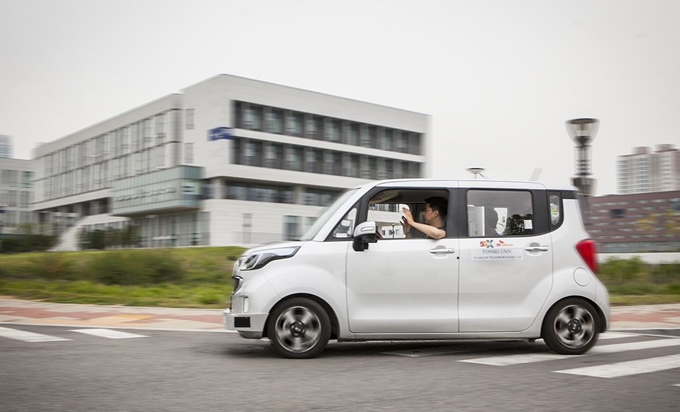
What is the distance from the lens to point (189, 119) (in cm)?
7525

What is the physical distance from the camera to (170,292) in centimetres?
2123

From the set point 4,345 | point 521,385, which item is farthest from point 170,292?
point 521,385

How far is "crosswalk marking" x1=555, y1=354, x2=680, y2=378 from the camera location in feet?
23.4

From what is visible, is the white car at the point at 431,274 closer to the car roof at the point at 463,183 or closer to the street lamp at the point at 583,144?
the car roof at the point at 463,183

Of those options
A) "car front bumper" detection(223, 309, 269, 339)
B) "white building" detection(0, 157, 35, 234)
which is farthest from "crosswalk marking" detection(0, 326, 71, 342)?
"white building" detection(0, 157, 35, 234)

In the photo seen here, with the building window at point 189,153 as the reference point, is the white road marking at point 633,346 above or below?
below

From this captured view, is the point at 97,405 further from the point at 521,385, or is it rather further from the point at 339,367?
the point at 521,385

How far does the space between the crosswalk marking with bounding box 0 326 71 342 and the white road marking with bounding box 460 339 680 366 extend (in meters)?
5.28

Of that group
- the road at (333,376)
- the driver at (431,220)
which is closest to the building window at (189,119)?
the road at (333,376)

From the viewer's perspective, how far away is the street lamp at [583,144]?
17.5 m

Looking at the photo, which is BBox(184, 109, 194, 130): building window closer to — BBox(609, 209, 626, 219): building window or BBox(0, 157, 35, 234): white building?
BBox(0, 157, 35, 234): white building

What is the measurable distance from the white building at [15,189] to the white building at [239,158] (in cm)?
4281

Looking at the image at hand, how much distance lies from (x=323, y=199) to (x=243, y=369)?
7349 cm

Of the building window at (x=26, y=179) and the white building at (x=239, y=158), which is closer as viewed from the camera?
the white building at (x=239, y=158)
